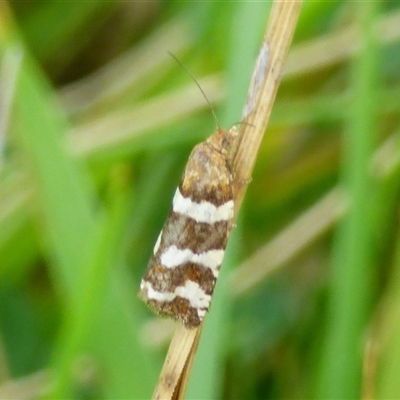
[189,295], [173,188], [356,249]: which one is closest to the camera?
[189,295]

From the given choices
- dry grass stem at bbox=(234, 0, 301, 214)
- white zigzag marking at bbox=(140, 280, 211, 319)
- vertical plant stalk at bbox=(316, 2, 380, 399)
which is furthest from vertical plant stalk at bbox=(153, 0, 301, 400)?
vertical plant stalk at bbox=(316, 2, 380, 399)

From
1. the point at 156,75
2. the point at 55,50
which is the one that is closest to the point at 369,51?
the point at 156,75

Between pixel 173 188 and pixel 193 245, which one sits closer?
pixel 193 245

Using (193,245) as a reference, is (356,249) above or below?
below

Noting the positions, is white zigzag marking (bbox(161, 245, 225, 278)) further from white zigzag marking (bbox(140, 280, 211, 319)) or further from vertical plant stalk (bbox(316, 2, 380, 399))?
vertical plant stalk (bbox(316, 2, 380, 399))

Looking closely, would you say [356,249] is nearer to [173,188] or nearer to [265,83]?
[265,83]

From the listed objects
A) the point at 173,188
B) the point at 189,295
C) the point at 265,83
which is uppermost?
the point at 265,83

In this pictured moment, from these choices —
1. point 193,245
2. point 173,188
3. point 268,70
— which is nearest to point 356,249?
point 193,245

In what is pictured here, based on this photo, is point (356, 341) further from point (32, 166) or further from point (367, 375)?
point (32, 166)
